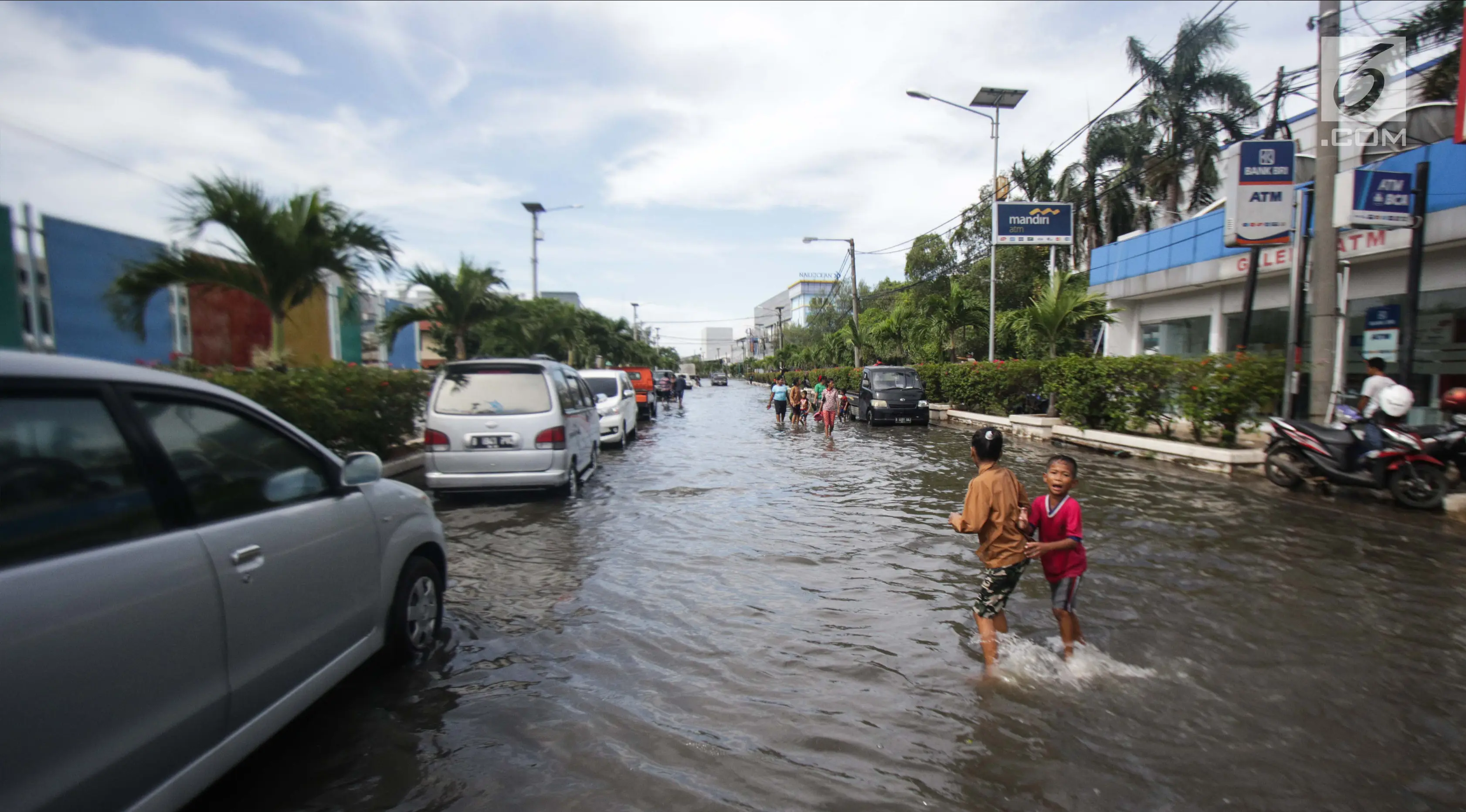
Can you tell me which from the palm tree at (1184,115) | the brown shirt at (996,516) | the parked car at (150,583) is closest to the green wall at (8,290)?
the parked car at (150,583)

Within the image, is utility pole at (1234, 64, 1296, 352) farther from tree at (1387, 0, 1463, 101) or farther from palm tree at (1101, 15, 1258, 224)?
palm tree at (1101, 15, 1258, 224)

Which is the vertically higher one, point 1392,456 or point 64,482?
point 64,482

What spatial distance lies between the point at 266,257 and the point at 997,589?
11263 mm

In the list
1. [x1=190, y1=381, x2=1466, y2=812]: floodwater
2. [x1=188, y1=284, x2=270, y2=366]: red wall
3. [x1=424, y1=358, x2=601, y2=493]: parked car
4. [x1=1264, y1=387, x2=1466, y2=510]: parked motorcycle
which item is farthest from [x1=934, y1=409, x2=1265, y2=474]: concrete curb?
[x1=188, y1=284, x2=270, y2=366]: red wall

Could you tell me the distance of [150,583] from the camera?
7.08 feet

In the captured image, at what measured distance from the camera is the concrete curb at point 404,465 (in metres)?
11.1

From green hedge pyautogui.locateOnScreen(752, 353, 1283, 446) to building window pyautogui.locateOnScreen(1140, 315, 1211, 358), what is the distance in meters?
4.13

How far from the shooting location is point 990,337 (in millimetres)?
25094

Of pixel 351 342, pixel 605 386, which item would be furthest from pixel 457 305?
pixel 351 342

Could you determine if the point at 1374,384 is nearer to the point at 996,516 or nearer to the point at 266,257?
the point at 996,516

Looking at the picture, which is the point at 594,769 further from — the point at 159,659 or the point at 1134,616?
the point at 1134,616

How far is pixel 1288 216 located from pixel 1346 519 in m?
5.92

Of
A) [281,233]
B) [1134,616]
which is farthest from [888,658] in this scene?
[281,233]

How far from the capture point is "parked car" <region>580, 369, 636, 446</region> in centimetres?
1580
